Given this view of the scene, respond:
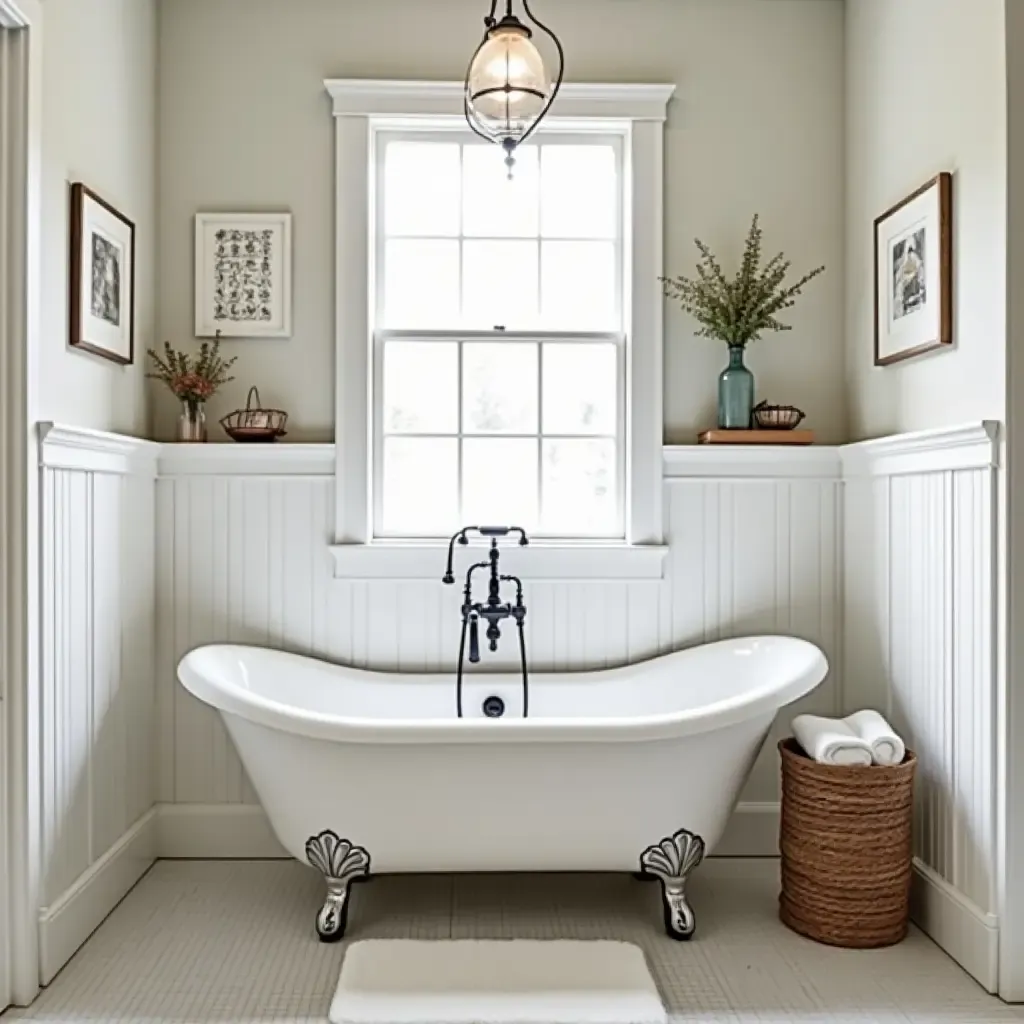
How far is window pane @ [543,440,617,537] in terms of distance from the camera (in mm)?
3459

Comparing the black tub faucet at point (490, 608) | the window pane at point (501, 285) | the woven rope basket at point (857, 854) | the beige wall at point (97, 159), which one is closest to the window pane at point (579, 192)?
the window pane at point (501, 285)

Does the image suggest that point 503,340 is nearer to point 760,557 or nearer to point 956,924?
point 760,557

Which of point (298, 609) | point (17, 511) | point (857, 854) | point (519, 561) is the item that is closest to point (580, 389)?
point (519, 561)

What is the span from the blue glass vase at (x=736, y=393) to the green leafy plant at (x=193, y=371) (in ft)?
5.14

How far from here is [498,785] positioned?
2.60 m

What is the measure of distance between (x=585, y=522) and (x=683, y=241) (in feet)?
3.15

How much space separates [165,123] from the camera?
11.1 ft

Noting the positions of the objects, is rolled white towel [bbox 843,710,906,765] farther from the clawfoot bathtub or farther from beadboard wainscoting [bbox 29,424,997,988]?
beadboard wainscoting [bbox 29,424,997,988]

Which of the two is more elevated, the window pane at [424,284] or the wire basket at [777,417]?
the window pane at [424,284]

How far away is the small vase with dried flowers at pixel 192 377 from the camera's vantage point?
3254 millimetres

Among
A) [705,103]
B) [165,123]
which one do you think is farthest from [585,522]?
[165,123]

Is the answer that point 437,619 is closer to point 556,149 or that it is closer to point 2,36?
point 556,149

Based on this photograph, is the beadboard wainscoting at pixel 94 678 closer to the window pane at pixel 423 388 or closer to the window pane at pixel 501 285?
the window pane at pixel 423 388

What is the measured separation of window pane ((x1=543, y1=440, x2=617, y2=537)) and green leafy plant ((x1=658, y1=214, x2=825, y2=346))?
1.67ft
